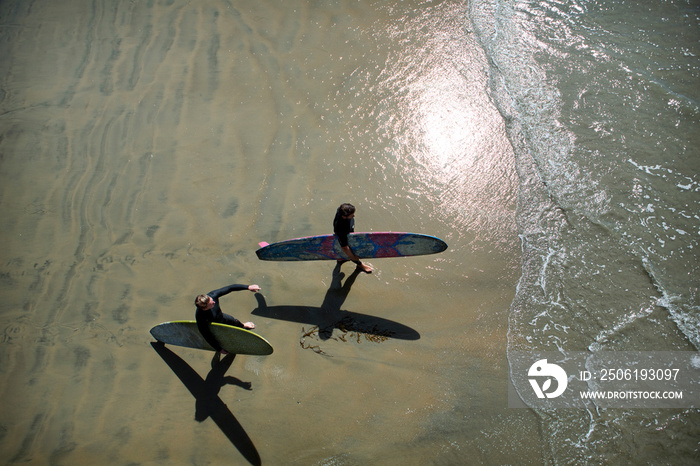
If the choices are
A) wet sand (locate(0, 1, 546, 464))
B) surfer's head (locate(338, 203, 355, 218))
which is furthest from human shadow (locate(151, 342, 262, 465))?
surfer's head (locate(338, 203, 355, 218))

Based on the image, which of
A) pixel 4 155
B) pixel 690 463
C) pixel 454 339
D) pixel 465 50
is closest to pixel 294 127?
pixel 465 50

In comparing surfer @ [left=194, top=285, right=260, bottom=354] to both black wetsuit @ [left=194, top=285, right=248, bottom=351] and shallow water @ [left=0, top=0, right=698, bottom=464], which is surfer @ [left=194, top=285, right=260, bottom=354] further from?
shallow water @ [left=0, top=0, right=698, bottom=464]

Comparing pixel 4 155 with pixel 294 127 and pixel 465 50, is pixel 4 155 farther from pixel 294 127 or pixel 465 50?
pixel 465 50

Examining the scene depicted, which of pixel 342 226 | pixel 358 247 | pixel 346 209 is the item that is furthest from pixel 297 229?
pixel 346 209

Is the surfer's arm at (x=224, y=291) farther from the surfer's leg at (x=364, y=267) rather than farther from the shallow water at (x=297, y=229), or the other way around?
the surfer's leg at (x=364, y=267)

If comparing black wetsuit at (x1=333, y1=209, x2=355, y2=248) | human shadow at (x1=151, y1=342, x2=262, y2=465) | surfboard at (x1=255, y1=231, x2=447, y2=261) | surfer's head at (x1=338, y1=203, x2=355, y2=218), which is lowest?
human shadow at (x1=151, y1=342, x2=262, y2=465)

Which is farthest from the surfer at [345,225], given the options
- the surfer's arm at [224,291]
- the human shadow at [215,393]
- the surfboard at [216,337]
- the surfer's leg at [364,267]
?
the human shadow at [215,393]
